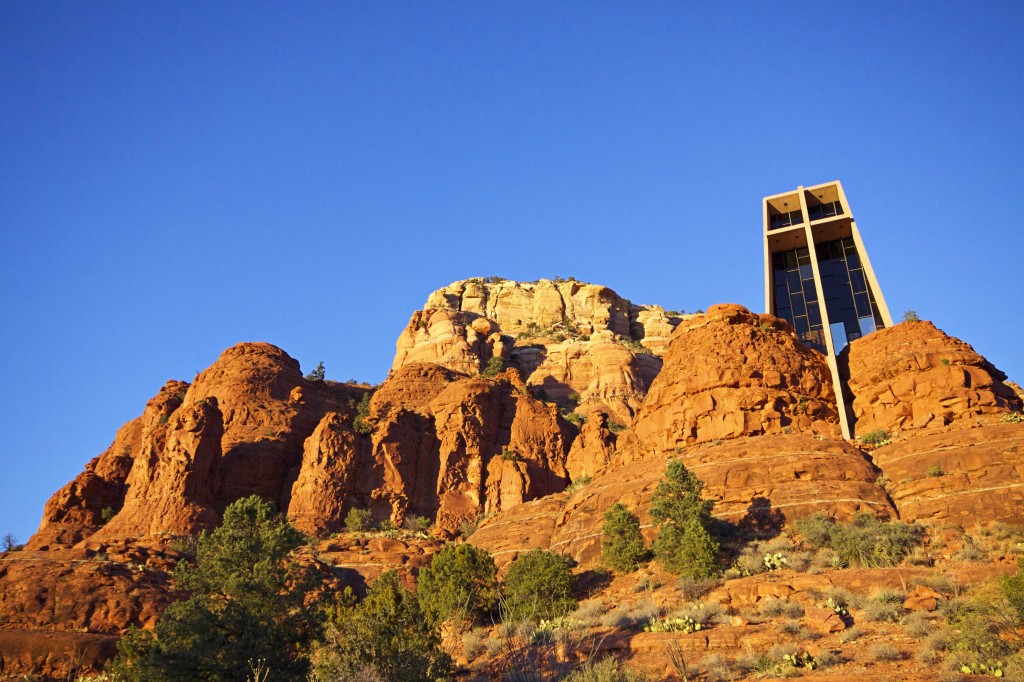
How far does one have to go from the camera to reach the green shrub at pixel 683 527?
25.1 m

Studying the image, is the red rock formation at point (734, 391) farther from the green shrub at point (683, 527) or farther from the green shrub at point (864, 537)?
the green shrub at point (864, 537)

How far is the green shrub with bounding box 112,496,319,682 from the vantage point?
1858 centimetres

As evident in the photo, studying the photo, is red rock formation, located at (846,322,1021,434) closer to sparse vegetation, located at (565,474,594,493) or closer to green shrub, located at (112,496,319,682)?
sparse vegetation, located at (565,474,594,493)

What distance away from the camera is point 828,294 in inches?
1870

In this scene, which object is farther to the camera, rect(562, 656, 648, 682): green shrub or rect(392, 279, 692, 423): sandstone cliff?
rect(392, 279, 692, 423): sandstone cliff

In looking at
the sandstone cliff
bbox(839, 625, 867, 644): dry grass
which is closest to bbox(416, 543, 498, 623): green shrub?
bbox(839, 625, 867, 644): dry grass

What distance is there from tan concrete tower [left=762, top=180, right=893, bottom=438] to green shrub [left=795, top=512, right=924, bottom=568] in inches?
712

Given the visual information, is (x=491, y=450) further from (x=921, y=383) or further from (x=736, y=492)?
(x=921, y=383)

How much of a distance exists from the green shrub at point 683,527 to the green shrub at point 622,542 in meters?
0.67

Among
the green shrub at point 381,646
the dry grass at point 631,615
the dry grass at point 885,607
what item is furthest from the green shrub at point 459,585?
the dry grass at point 885,607

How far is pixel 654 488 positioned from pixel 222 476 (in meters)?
22.4

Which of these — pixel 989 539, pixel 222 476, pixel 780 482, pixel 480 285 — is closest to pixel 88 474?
pixel 222 476

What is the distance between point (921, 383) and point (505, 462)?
20048mm

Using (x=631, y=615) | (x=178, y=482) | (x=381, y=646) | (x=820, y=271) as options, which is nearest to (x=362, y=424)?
(x=178, y=482)
